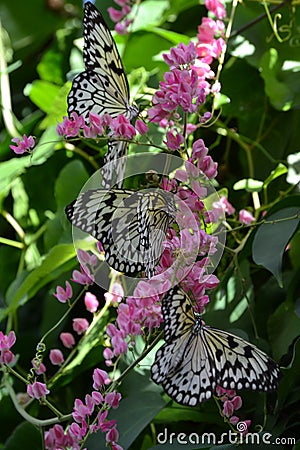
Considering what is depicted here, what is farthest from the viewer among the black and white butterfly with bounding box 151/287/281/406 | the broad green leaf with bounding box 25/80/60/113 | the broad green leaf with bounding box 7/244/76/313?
the broad green leaf with bounding box 25/80/60/113

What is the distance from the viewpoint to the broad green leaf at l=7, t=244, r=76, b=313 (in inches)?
23.3

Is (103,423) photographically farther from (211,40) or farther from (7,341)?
(211,40)

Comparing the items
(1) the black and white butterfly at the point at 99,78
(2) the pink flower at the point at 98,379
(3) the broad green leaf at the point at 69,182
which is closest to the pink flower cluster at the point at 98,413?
(2) the pink flower at the point at 98,379

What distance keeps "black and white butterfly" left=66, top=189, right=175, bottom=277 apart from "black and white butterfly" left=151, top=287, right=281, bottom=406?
0.04 m

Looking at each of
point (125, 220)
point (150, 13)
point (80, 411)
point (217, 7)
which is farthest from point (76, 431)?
point (150, 13)

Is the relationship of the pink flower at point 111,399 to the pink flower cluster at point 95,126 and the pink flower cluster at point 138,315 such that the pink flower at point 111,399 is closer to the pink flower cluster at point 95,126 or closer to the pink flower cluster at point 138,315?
the pink flower cluster at point 138,315

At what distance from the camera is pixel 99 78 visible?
0.46 meters

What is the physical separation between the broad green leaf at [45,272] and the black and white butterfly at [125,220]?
162mm

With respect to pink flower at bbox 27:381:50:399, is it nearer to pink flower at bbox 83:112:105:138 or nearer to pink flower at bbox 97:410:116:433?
pink flower at bbox 97:410:116:433

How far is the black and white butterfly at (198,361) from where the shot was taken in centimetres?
38

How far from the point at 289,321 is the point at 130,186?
0.16 metres

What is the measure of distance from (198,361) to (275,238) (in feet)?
0.47

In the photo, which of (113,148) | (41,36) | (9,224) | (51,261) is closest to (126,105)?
(113,148)

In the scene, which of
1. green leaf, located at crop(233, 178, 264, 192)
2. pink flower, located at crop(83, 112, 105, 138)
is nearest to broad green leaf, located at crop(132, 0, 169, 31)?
green leaf, located at crop(233, 178, 264, 192)
